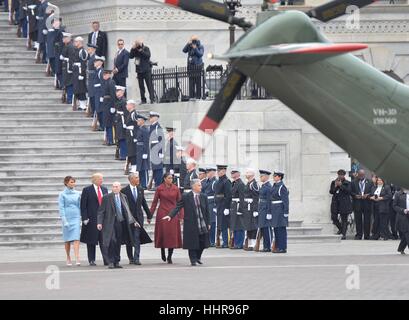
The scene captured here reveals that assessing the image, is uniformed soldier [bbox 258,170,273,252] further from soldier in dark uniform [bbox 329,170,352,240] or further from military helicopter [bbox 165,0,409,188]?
military helicopter [bbox 165,0,409,188]

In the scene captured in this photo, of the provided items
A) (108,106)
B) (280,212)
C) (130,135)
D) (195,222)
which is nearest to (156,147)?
(130,135)

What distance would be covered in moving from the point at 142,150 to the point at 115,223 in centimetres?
696

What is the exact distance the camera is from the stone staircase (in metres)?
36.8

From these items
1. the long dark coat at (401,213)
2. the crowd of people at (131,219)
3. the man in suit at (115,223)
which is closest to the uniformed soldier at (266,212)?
the crowd of people at (131,219)

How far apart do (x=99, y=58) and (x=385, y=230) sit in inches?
320

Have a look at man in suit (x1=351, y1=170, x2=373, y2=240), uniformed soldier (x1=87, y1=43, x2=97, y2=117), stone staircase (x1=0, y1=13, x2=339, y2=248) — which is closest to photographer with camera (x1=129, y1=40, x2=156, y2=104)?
uniformed soldier (x1=87, y1=43, x2=97, y2=117)

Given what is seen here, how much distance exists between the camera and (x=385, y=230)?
40688mm

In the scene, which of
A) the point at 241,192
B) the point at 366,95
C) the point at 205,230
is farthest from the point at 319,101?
the point at 241,192

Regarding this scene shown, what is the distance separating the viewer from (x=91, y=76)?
135 feet

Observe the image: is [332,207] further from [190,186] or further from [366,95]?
[366,95]

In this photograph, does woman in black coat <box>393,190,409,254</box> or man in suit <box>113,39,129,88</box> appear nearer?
woman in black coat <box>393,190,409,254</box>

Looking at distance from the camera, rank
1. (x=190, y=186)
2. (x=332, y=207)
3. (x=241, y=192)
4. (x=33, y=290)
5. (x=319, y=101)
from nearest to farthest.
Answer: (x=319, y=101) < (x=33, y=290) < (x=190, y=186) < (x=241, y=192) < (x=332, y=207)

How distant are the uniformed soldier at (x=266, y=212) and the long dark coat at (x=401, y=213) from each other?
267 centimetres

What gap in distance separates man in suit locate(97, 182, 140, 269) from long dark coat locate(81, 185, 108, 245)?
0.41m
